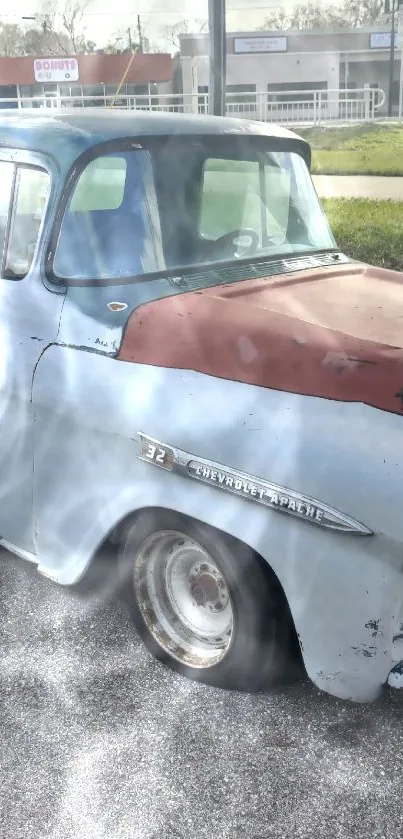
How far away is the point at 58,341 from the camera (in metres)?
2.64

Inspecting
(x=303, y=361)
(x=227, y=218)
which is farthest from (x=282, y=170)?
(x=303, y=361)

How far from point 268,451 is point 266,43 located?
205 inches

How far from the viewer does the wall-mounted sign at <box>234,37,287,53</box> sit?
20.2ft

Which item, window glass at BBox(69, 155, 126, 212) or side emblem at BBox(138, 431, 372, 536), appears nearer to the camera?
side emblem at BBox(138, 431, 372, 536)

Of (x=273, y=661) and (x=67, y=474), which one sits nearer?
(x=273, y=661)

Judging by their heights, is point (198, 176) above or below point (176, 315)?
above

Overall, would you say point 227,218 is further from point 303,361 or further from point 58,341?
point 303,361

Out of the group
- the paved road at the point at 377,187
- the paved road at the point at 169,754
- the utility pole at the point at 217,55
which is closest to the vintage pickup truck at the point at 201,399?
the paved road at the point at 169,754

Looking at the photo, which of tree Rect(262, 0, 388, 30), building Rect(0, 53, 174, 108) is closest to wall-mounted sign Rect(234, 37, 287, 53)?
tree Rect(262, 0, 388, 30)

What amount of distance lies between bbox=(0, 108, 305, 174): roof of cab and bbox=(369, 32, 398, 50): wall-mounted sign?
3.65m

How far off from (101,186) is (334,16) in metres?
4.43

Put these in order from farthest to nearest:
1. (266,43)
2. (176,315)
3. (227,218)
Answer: (266,43)
(227,218)
(176,315)

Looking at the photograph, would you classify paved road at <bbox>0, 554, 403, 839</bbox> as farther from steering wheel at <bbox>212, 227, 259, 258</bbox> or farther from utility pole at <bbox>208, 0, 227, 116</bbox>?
utility pole at <bbox>208, 0, 227, 116</bbox>

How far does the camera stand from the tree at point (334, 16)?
603 cm
